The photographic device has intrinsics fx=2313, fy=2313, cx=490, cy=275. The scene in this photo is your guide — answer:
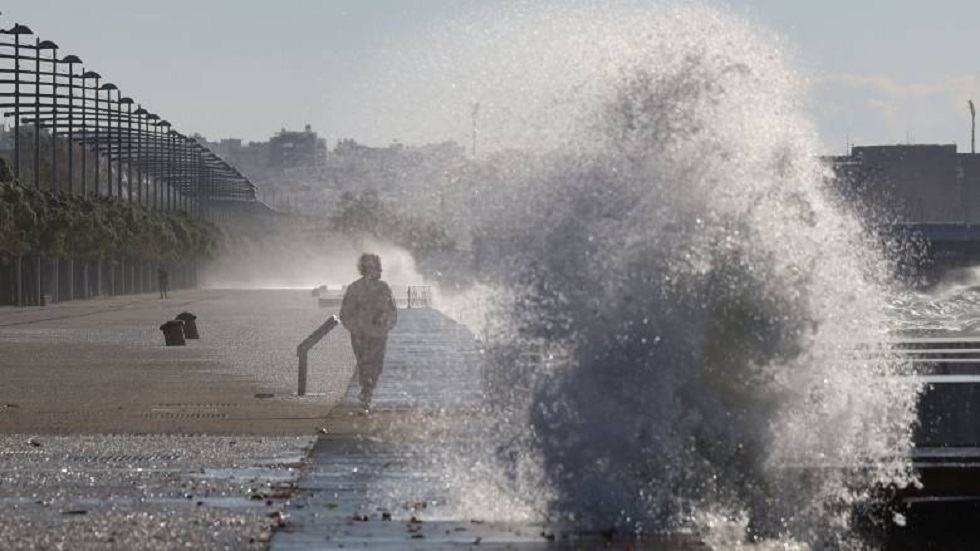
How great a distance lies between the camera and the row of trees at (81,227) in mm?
86312

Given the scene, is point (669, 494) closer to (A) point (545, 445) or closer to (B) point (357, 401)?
(A) point (545, 445)

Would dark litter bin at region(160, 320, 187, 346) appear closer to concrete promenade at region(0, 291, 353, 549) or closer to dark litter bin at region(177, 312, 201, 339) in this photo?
concrete promenade at region(0, 291, 353, 549)

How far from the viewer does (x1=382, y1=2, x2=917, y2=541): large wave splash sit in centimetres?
1374

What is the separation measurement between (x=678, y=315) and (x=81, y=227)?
9019 cm

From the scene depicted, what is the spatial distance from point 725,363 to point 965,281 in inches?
6460

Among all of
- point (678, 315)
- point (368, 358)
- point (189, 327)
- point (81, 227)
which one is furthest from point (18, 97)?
point (678, 315)

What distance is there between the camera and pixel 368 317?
80.2ft

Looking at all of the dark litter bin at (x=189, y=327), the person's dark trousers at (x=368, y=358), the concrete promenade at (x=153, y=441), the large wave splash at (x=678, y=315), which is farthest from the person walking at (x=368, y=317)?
the dark litter bin at (x=189, y=327)

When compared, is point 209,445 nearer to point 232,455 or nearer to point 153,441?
point 153,441

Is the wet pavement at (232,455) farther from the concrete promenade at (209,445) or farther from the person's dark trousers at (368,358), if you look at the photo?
the person's dark trousers at (368,358)

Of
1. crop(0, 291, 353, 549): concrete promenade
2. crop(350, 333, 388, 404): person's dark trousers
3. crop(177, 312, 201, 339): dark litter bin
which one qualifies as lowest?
crop(177, 312, 201, 339): dark litter bin

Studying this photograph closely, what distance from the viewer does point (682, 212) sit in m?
14.1

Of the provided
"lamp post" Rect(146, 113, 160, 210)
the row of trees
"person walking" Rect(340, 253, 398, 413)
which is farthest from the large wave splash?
"lamp post" Rect(146, 113, 160, 210)

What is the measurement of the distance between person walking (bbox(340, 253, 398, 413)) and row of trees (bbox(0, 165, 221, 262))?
59.9 metres
